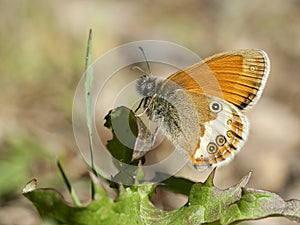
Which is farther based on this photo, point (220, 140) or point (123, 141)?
point (220, 140)

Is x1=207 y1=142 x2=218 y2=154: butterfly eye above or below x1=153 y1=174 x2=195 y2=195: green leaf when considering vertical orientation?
above

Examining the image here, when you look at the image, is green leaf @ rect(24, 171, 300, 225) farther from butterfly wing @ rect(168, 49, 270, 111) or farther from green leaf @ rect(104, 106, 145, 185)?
butterfly wing @ rect(168, 49, 270, 111)

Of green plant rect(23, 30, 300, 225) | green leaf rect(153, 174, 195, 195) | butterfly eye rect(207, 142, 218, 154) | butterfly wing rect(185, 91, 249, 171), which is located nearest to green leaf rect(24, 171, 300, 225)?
green plant rect(23, 30, 300, 225)

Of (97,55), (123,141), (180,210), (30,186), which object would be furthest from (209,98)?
(97,55)

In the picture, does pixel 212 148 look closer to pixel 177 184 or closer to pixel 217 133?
pixel 217 133

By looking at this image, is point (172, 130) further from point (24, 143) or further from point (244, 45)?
point (244, 45)

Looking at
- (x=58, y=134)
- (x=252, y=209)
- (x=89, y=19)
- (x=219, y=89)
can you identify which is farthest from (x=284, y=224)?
(x=89, y=19)

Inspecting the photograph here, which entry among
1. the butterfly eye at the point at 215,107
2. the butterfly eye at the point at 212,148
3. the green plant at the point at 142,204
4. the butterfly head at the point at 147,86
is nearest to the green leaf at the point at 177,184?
the green plant at the point at 142,204
